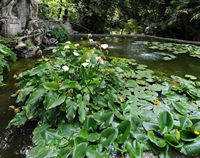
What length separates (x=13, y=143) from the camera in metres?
2.46

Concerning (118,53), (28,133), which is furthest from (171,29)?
(28,133)

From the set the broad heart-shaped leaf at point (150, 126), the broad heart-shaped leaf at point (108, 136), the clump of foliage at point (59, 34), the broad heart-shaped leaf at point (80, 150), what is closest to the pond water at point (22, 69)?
the broad heart-shaped leaf at point (80, 150)

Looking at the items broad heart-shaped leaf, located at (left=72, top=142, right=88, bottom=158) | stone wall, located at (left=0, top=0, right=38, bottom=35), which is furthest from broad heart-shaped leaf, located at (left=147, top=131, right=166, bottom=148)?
stone wall, located at (left=0, top=0, right=38, bottom=35)

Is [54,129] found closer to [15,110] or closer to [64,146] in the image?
[64,146]

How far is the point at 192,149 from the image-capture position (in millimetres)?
1903

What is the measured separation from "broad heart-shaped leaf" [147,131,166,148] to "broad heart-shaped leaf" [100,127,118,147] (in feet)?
0.93

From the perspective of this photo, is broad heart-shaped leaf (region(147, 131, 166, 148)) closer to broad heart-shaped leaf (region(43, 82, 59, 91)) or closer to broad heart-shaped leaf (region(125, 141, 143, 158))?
broad heart-shaped leaf (region(125, 141, 143, 158))

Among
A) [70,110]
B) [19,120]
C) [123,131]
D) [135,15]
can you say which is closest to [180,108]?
[123,131]

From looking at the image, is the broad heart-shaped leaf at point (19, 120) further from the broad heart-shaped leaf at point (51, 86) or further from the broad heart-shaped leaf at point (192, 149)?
the broad heart-shaped leaf at point (192, 149)

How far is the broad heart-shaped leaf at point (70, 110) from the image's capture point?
2.35 meters

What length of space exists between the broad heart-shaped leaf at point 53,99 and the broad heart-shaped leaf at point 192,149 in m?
1.17

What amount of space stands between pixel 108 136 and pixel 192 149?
676 mm

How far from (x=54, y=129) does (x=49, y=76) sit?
0.86m

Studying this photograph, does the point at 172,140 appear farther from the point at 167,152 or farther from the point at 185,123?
the point at 185,123
